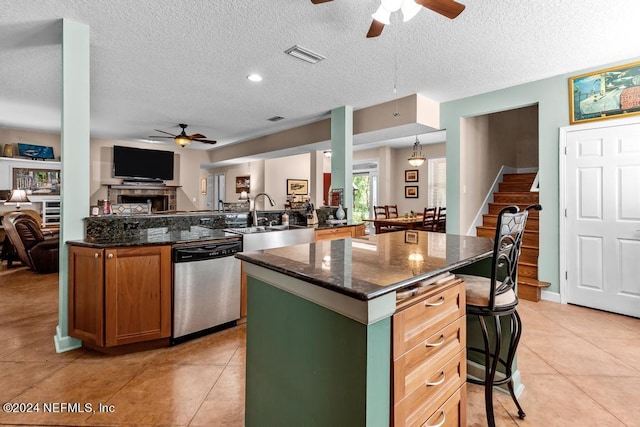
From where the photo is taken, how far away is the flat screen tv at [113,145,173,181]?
7.79 m

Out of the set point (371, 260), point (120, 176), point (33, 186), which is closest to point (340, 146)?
point (371, 260)

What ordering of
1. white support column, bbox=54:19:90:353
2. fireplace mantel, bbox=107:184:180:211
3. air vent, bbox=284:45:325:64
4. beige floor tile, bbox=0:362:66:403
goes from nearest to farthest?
beige floor tile, bbox=0:362:66:403 → white support column, bbox=54:19:90:353 → air vent, bbox=284:45:325:64 → fireplace mantel, bbox=107:184:180:211

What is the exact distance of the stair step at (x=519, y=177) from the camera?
18.2 feet

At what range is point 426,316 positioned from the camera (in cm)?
119

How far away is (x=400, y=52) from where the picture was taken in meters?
3.10

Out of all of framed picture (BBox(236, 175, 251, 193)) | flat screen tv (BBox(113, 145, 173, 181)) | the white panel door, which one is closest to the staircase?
the white panel door

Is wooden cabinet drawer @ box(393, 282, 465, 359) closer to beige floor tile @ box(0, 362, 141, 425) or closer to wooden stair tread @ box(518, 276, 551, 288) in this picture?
beige floor tile @ box(0, 362, 141, 425)

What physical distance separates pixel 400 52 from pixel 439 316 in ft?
8.94

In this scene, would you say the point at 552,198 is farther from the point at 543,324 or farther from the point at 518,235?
the point at 518,235

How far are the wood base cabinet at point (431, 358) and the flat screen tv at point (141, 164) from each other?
28.1ft

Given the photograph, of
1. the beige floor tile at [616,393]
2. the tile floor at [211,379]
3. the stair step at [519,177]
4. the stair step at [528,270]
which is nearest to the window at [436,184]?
the stair step at [519,177]

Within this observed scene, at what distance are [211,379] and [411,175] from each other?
772 cm

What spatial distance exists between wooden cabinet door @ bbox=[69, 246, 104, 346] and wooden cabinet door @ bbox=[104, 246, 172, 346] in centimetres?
6

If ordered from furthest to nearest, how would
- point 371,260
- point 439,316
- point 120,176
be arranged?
1. point 120,176
2. point 371,260
3. point 439,316
